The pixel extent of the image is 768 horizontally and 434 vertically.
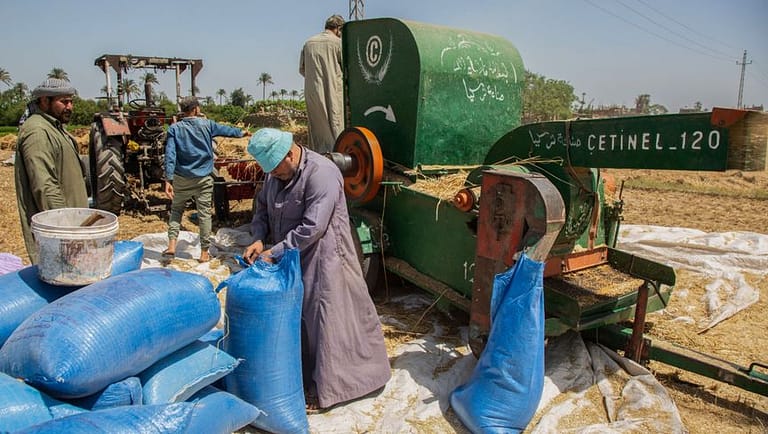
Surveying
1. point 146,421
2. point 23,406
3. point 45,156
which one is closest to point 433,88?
point 45,156

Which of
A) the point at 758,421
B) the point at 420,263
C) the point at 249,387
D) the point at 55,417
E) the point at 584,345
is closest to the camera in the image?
the point at 55,417

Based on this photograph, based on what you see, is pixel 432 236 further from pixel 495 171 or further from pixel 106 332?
pixel 106 332

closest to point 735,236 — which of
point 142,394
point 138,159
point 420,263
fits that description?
point 420,263

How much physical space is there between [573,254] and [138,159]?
20.7 feet

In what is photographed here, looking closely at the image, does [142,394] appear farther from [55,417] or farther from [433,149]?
[433,149]

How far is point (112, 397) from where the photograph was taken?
215 centimetres

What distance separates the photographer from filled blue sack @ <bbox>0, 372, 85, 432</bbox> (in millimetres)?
1846

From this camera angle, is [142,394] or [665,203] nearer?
[142,394]

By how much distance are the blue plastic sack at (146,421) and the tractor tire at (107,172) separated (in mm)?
5728

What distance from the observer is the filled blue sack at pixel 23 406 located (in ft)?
6.06

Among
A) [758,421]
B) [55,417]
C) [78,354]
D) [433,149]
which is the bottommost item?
[758,421]

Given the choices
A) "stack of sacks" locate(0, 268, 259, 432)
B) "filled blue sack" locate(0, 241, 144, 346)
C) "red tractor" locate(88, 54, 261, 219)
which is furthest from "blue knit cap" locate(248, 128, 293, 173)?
"red tractor" locate(88, 54, 261, 219)

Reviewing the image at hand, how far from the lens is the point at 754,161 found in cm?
247

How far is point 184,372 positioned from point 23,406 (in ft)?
2.24
